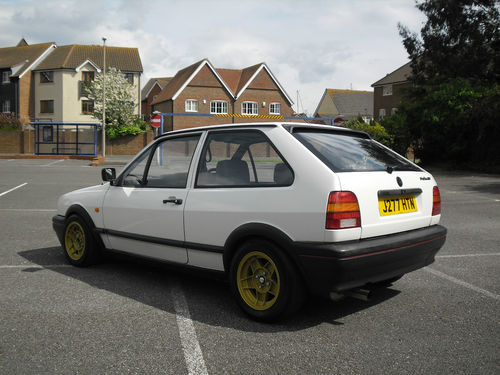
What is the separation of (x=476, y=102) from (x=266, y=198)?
23.6 meters

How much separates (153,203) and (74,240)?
63.0 inches

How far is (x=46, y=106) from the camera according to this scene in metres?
54.7

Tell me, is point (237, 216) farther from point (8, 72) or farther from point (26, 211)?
point (8, 72)

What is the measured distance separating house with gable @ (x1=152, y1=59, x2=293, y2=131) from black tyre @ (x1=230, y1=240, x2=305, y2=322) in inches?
1823

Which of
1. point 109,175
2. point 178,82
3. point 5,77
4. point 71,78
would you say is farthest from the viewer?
point 5,77

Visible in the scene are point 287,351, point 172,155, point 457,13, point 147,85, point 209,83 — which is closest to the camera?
point 287,351

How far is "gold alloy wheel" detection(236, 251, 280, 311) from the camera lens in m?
3.77

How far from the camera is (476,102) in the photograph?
24.2 meters

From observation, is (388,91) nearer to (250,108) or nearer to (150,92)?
(250,108)

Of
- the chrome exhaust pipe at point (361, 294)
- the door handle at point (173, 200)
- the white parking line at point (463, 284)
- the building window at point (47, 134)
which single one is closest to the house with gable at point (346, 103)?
the building window at point (47, 134)

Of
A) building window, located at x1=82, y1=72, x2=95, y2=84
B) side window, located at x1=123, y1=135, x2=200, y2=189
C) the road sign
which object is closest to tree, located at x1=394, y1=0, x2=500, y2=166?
the road sign

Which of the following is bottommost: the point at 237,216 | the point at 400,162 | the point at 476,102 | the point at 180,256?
the point at 180,256

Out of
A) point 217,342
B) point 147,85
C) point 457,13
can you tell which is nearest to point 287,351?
point 217,342

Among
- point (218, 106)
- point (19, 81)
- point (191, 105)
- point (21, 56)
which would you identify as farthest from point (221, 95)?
point (21, 56)
